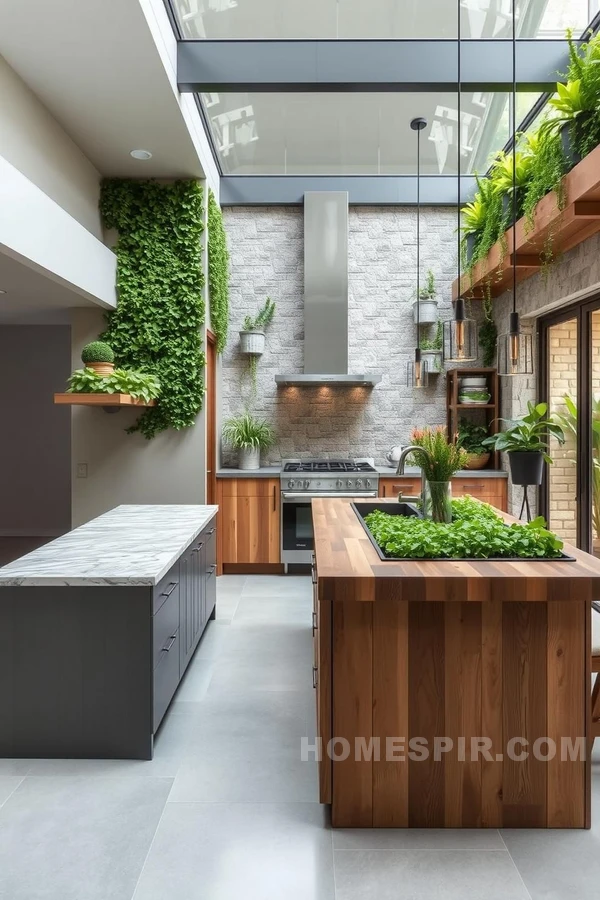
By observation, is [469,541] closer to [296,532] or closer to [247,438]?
[296,532]

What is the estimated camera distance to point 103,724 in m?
2.42

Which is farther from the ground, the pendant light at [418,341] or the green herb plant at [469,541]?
the pendant light at [418,341]

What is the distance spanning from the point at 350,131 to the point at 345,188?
0.68 meters

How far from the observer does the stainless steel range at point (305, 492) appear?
5.33 metres

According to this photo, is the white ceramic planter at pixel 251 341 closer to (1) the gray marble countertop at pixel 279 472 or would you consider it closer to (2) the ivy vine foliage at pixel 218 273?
(2) the ivy vine foliage at pixel 218 273

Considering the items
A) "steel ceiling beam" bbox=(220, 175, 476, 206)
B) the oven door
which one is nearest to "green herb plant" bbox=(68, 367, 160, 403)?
the oven door

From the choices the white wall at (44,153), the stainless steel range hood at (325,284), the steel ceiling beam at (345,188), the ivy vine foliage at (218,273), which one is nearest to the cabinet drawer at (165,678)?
the white wall at (44,153)

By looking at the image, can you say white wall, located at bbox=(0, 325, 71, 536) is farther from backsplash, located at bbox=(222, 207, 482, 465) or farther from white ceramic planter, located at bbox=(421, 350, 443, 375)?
white ceramic planter, located at bbox=(421, 350, 443, 375)

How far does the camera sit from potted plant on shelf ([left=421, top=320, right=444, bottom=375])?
19.3ft

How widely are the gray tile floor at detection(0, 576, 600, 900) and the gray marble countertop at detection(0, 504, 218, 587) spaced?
731 millimetres


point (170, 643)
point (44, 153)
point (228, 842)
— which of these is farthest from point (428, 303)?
point (228, 842)

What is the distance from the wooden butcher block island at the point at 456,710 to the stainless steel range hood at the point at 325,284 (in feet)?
12.8

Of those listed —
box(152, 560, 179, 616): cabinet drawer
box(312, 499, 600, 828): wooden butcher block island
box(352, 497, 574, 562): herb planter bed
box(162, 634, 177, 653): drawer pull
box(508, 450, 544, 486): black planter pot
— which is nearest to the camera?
box(312, 499, 600, 828): wooden butcher block island

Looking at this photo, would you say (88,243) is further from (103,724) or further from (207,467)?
(103,724)
